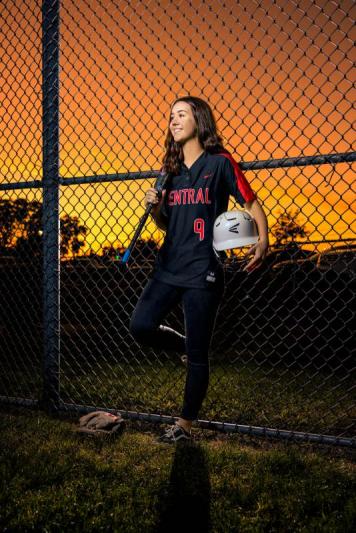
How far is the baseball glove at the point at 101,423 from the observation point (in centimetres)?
306

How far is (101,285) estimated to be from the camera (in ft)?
34.7

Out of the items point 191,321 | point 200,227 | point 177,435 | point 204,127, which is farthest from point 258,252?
point 177,435

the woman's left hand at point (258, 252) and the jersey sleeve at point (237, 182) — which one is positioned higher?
the jersey sleeve at point (237, 182)

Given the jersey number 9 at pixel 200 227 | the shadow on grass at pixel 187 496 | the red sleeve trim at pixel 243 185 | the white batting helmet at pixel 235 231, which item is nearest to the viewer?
the shadow on grass at pixel 187 496

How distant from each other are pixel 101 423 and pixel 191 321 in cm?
94

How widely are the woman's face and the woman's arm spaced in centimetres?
62

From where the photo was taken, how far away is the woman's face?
117 inches

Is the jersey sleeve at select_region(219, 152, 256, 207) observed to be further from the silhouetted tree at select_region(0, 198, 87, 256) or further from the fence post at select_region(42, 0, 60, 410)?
the silhouetted tree at select_region(0, 198, 87, 256)

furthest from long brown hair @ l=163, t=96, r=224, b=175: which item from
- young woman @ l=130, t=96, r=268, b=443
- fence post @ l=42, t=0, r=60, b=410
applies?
fence post @ l=42, t=0, r=60, b=410

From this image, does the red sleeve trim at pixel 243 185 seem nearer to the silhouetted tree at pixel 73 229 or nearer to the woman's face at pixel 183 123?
the woman's face at pixel 183 123

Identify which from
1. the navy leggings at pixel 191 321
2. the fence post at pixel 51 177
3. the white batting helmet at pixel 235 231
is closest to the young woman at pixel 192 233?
the navy leggings at pixel 191 321

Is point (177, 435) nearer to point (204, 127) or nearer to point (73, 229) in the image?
point (204, 127)

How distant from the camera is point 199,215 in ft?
9.41

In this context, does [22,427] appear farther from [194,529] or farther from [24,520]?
[194,529]
